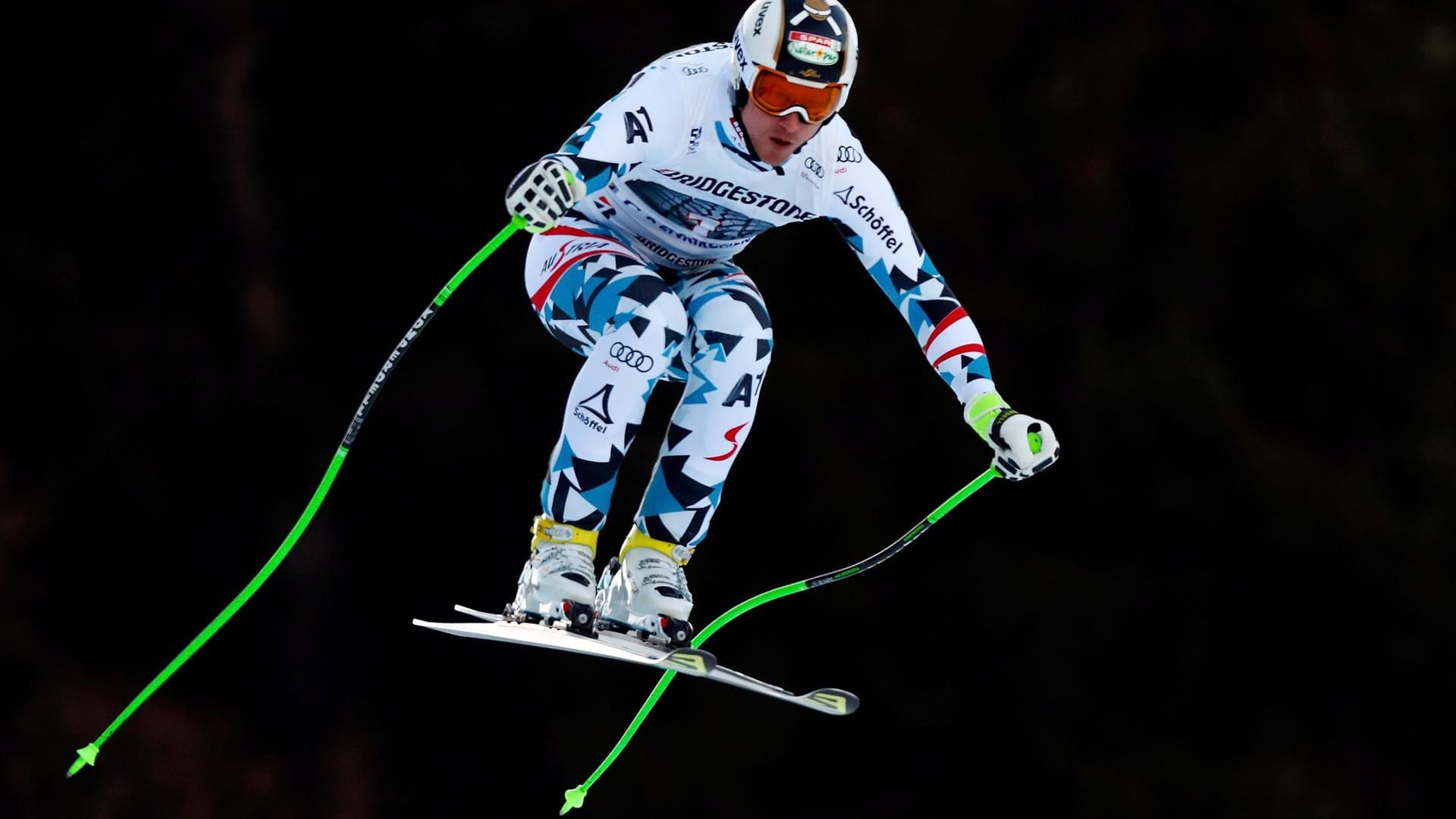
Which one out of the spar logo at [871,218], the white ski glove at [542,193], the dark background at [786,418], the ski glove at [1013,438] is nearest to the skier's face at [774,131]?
the spar logo at [871,218]

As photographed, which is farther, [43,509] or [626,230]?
[43,509]

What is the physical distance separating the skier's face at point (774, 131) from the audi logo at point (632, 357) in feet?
2.31

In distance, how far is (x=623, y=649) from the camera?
6.04 meters

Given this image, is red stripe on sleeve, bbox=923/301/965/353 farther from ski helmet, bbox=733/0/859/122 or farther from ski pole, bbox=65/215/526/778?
ski pole, bbox=65/215/526/778

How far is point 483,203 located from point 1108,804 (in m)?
5.38

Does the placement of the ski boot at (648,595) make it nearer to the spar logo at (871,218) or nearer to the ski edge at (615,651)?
the ski edge at (615,651)

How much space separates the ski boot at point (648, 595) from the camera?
6328 mm

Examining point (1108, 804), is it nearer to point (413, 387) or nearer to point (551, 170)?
point (413, 387)

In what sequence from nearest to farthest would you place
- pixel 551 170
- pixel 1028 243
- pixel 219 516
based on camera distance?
pixel 551 170 < pixel 1028 243 < pixel 219 516

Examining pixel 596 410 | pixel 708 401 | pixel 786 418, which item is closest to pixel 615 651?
pixel 596 410

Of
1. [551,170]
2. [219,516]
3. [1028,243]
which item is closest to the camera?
[551,170]

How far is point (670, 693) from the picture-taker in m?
13.7

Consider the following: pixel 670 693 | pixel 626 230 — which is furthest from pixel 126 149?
pixel 626 230

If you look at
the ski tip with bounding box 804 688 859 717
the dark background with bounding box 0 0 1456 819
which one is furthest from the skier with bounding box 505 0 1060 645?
the dark background with bounding box 0 0 1456 819
